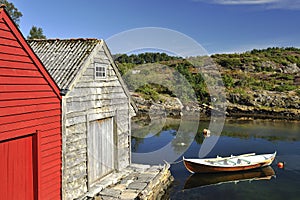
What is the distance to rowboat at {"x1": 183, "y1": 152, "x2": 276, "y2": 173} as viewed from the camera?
16.3 meters

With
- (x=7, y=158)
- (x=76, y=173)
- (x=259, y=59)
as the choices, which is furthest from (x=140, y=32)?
(x=259, y=59)

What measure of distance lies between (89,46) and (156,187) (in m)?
5.93

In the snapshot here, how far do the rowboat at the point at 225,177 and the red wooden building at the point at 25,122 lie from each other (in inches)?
340

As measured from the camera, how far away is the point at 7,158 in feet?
22.9

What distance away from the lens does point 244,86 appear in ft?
170

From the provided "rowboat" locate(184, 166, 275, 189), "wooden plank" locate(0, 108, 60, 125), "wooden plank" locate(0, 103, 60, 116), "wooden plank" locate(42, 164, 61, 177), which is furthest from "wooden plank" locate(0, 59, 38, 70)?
"rowboat" locate(184, 166, 275, 189)

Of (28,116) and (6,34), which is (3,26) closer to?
(6,34)

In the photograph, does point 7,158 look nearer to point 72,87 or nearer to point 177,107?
point 72,87

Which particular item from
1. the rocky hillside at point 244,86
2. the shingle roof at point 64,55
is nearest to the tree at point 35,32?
the rocky hillside at point 244,86

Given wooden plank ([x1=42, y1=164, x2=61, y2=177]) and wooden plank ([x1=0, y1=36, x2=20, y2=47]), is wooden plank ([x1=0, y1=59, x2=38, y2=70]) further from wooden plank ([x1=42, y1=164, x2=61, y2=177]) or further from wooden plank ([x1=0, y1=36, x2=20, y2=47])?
wooden plank ([x1=42, y1=164, x2=61, y2=177])

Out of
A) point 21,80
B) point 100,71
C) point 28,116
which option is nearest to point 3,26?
point 21,80

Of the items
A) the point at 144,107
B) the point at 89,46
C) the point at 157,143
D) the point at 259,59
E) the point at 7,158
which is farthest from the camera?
the point at 259,59

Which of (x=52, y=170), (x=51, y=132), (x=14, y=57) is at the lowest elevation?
(x=52, y=170)

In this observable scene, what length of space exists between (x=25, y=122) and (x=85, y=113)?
284 centimetres
